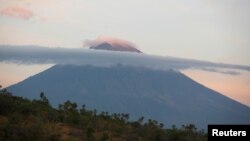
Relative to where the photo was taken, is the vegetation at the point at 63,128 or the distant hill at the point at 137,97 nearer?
the vegetation at the point at 63,128

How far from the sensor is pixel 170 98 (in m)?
189

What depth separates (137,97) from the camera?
18138 centimetres

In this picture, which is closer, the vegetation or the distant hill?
the vegetation

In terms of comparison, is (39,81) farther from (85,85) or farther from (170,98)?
(170,98)

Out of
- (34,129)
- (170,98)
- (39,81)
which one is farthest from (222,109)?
(34,129)

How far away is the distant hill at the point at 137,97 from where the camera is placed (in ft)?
547

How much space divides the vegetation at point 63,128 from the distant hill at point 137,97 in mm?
129493

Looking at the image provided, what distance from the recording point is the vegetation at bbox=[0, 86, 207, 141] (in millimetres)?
20453

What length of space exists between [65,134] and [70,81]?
171 metres

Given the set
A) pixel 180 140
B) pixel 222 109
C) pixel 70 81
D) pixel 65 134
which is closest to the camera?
pixel 65 134

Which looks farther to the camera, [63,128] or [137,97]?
[137,97]

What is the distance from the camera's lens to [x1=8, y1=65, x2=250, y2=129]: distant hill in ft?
547

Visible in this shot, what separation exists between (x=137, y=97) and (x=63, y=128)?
156427 mm

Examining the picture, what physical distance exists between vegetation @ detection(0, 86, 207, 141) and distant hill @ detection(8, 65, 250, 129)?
425 feet
